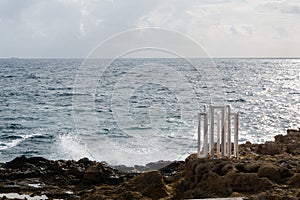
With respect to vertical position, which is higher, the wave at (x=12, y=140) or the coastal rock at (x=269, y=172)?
the coastal rock at (x=269, y=172)

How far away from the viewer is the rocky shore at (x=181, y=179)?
9.52 metres

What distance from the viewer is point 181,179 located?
38.5 feet

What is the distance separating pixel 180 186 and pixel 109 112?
19323 millimetres

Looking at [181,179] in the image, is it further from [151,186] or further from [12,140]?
[12,140]

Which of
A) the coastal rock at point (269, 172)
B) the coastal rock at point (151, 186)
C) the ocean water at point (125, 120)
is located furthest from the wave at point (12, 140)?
the coastal rock at point (269, 172)

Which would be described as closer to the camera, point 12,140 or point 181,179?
point 181,179

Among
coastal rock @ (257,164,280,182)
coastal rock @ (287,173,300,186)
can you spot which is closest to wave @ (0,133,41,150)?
coastal rock @ (257,164,280,182)

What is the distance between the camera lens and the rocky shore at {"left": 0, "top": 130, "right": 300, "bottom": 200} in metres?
9.52

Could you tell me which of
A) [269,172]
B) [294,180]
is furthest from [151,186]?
[294,180]

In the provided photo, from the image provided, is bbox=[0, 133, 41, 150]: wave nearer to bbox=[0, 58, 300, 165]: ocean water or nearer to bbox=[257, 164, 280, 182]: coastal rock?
bbox=[0, 58, 300, 165]: ocean water

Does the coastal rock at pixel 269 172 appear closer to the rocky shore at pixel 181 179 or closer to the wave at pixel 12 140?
the rocky shore at pixel 181 179

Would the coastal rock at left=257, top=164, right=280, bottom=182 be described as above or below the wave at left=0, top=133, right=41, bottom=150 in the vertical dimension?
above

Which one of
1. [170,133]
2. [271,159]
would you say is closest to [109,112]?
[170,133]

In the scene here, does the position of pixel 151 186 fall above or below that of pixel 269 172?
below
